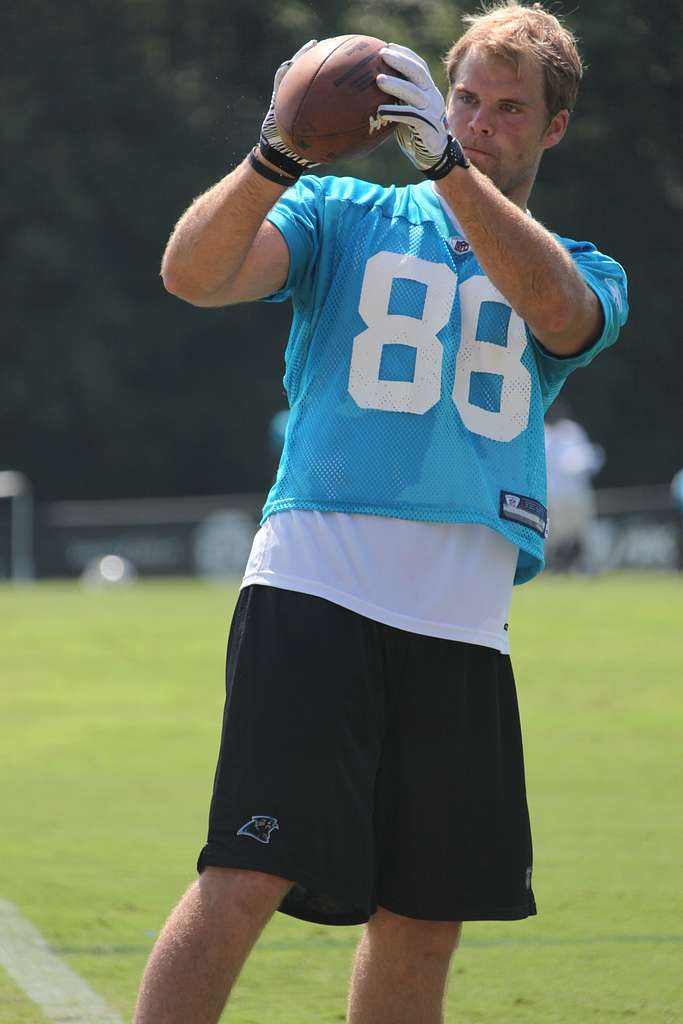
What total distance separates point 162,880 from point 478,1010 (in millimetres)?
1621

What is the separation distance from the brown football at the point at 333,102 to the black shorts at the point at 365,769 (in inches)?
30.2

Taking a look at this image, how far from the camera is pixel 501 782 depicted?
3.16m

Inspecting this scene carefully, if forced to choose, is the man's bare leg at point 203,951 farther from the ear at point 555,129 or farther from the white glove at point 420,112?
the ear at point 555,129

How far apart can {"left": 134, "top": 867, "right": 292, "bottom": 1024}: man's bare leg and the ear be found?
1.48 meters

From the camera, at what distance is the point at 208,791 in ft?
23.7

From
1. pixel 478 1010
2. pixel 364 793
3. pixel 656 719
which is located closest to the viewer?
pixel 364 793

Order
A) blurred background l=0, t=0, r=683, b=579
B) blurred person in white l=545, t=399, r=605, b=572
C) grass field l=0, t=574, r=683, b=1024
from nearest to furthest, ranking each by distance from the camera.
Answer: grass field l=0, t=574, r=683, b=1024
blurred person in white l=545, t=399, r=605, b=572
blurred background l=0, t=0, r=683, b=579

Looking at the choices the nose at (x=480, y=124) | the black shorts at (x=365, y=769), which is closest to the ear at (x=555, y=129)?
the nose at (x=480, y=124)

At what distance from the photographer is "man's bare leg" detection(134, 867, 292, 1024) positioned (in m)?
2.82

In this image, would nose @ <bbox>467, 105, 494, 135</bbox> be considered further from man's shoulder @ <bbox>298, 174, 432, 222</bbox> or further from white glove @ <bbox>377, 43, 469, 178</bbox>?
white glove @ <bbox>377, 43, 469, 178</bbox>

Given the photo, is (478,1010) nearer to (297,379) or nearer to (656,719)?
(297,379)

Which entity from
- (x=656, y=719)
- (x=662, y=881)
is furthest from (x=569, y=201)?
(x=662, y=881)

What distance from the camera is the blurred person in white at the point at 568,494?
64.4 ft

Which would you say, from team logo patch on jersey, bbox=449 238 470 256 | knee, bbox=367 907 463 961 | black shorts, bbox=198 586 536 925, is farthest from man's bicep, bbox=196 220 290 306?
knee, bbox=367 907 463 961
